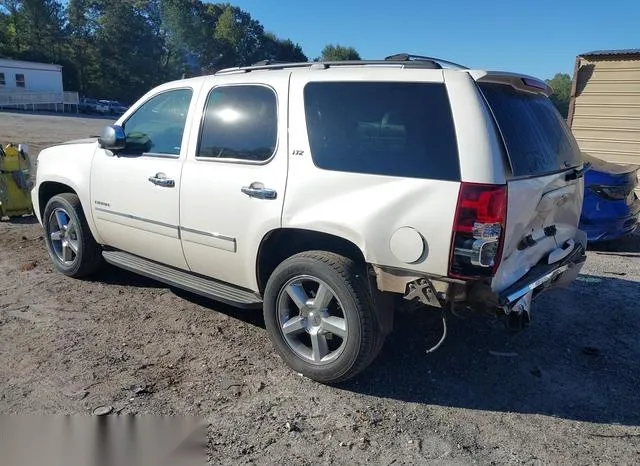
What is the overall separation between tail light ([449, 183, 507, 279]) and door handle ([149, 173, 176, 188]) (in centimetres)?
230

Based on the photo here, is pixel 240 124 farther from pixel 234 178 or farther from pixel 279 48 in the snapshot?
pixel 279 48

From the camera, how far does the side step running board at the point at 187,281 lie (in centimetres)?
390

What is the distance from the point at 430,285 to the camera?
304 centimetres

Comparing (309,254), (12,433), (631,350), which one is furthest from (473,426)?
(12,433)

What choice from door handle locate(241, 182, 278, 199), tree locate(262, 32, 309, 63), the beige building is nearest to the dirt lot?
door handle locate(241, 182, 278, 199)

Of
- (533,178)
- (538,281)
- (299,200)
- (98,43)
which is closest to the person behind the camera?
(533,178)

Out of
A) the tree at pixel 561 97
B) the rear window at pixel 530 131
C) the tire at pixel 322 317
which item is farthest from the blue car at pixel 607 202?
the tire at pixel 322 317

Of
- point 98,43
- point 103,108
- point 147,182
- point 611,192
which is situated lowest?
point 611,192

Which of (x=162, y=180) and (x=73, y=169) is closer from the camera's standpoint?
(x=162, y=180)

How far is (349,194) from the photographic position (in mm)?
3256

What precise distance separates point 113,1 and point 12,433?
79681mm

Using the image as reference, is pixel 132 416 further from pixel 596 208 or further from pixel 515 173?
pixel 596 208

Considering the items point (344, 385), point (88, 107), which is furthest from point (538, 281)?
point (88, 107)

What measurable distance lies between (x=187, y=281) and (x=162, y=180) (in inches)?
32.6
